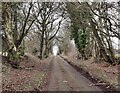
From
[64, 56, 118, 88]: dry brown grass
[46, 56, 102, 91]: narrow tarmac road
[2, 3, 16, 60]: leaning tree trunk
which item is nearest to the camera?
[46, 56, 102, 91]: narrow tarmac road

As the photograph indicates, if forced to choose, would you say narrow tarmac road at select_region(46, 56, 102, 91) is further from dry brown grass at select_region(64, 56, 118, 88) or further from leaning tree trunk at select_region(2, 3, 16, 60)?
leaning tree trunk at select_region(2, 3, 16, 60)

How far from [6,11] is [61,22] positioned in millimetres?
29298

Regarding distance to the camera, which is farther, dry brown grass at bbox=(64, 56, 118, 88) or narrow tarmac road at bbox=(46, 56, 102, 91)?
dry brown grass at bbox=(64, 56, 118, 88)

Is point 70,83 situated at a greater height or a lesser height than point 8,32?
lesser

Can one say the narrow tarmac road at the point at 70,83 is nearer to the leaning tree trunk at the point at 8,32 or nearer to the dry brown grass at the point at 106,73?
the dry brown grass at the point at 106,73

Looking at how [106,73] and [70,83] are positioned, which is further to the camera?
[106,73]

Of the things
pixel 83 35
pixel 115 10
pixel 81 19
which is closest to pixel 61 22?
pixel 83 35

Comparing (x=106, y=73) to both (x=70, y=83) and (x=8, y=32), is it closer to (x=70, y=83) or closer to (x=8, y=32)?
(x=70, y=83)

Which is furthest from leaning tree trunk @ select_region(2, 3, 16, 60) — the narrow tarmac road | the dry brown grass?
the dry brown grass

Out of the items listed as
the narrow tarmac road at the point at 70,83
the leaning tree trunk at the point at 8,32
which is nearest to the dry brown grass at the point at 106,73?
the narrow tarmac road at the point at 70,83

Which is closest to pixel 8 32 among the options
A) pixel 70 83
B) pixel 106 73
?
pixel 106 73

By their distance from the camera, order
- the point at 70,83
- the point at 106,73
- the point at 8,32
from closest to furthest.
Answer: the point at 70,83
the point at 106,73
the point at 8,32

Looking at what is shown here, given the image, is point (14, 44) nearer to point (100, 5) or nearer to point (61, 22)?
point (100, 5)

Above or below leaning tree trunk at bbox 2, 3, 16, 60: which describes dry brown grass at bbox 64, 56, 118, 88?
below
